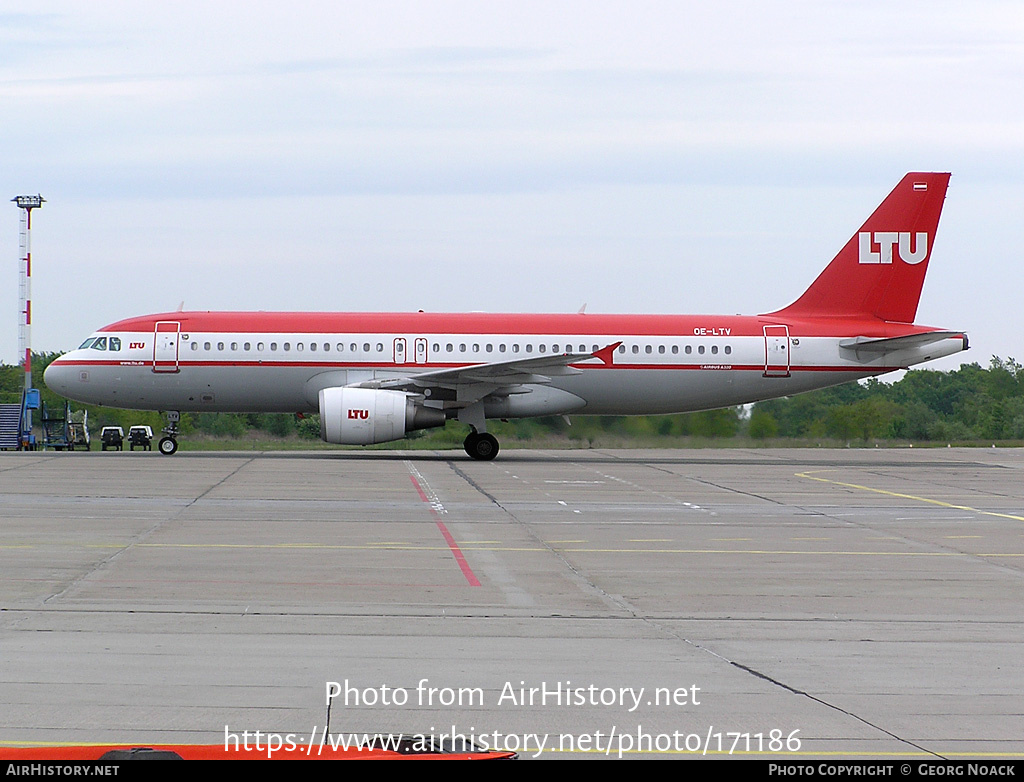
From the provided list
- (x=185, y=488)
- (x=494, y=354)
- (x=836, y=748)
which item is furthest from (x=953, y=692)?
(x=494, y=354)

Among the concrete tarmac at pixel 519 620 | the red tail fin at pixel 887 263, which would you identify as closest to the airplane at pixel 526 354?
the red tail fin at pixel 887 263

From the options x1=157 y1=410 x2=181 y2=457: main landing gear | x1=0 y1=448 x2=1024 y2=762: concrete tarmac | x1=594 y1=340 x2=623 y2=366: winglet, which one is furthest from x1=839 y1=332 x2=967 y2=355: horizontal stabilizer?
x1=157 y1=410 x2=181 y2=457: main landing gear

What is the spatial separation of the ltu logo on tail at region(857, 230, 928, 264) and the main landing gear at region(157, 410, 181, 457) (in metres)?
20.1

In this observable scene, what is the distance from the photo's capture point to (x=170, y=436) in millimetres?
32469

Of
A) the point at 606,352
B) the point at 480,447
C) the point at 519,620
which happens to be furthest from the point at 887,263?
the point at 519,620

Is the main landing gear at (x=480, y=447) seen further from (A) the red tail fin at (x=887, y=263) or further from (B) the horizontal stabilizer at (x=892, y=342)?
(B) the horizontal stabilizer at (x=892, y=342)

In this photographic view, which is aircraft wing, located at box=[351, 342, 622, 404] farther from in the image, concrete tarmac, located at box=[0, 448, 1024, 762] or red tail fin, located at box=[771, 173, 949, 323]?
concrete tarmac, located at box=[0, 448, 1024, 762]

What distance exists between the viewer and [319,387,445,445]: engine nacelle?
29.3 metres

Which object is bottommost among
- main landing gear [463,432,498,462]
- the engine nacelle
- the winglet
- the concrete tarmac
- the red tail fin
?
the concrete tarmac

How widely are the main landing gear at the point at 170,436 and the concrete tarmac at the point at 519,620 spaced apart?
10.7 m

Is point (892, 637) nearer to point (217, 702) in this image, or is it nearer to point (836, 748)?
point (836, 748)

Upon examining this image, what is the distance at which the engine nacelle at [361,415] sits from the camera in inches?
1155

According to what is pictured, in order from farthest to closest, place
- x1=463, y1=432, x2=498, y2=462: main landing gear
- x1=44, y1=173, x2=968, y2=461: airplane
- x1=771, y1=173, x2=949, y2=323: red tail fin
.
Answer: x1=771, y1=173, x2=949, y2=323: red tail fin → x1=463, y1=432, x2=498, y2=462: main landing gear → x1=44, y1=173, x2=968, y2=461: airplane

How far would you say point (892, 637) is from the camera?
30.6 ft
